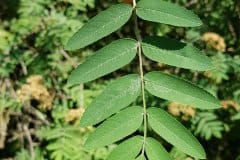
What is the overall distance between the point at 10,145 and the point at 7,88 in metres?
0.34

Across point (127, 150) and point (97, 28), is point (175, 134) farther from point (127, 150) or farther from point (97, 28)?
point (97, 28)

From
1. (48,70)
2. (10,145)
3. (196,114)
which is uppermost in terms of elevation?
(48,70)

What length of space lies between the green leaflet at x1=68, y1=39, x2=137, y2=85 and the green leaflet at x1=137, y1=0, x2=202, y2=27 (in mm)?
135

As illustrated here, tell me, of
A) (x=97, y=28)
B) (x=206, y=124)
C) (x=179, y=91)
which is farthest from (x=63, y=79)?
(x=179, y=91)

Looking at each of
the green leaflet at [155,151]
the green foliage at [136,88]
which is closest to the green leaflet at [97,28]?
the green foliage at [136,88]

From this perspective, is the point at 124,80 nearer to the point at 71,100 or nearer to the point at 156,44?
the point at 156,44

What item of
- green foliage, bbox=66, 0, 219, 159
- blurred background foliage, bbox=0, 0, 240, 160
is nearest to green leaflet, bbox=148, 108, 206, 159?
green foliage, bbox=66, 0, 219, 159

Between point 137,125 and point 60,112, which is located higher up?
point 137,125

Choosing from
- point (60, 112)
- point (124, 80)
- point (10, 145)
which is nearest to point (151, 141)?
point (124, 80)

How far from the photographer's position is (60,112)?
267 cm

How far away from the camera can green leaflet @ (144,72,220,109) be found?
1.45 metres

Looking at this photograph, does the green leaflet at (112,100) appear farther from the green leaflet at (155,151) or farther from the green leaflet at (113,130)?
the green leaflet at (155,151)

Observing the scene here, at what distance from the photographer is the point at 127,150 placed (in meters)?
1.45

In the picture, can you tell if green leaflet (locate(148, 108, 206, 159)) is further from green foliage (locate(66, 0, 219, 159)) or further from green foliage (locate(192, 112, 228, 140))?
green foliage (locate(192, 112, 228, 140))
